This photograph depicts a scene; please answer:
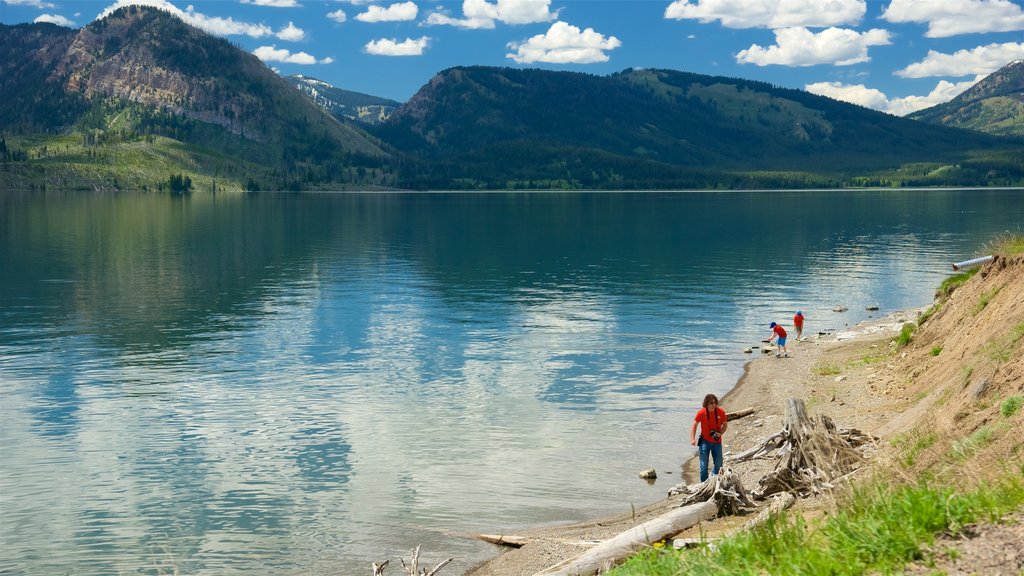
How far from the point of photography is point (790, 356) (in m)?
50.2

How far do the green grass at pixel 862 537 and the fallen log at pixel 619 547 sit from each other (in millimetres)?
3572

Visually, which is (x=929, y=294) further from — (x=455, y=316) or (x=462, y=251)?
(x=462, y=251)

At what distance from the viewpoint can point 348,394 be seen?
43.0 m

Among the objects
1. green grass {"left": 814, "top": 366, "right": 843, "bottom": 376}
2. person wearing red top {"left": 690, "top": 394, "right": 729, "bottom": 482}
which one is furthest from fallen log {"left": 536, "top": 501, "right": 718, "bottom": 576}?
green grass {"left": 814, "top": 366, "right": 843, "bottom": 376}

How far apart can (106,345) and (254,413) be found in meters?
21.5

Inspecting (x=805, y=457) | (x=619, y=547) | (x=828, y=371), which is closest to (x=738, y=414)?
(x=828, y=371)

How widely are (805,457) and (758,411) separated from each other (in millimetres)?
15723

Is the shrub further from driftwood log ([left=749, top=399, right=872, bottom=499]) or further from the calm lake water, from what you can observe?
driftwood log ([left=749, top=399, right=872, bottom=499])

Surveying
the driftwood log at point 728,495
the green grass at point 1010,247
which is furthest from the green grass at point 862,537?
the green grass at point 1010,247

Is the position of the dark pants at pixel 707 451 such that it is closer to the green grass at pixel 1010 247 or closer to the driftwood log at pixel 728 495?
the driftwood log at pixel 728 495

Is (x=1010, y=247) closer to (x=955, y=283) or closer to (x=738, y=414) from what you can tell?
(x=955, y=283)

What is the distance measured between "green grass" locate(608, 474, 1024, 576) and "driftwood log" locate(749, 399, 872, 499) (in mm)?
7999

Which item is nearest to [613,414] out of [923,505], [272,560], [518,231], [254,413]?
[254,413]

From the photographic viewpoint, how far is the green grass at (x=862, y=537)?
12391 mm
